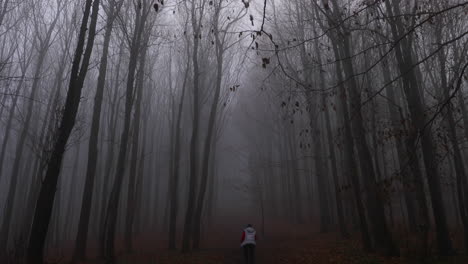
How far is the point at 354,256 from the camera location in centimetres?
753

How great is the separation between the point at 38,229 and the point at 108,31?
8494 mm

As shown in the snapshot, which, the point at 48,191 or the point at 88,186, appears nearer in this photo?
the point at 48,191

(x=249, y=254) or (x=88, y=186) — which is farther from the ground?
(x=88, y=186)

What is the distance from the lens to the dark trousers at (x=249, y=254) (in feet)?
28.3

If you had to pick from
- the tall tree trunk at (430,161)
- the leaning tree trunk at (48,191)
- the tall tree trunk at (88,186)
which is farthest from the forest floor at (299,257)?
the leaning tree trunk at (48,191)

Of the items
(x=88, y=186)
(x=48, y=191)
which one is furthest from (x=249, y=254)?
(x=88, y=186)

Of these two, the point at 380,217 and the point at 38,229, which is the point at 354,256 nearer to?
the point at 380,217

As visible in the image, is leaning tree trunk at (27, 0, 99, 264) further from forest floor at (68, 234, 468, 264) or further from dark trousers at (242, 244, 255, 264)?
dark trousers at (242, 244, 255, 264)

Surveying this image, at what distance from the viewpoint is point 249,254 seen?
8750mm

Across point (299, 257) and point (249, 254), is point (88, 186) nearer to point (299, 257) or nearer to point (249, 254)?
point (249, 254)

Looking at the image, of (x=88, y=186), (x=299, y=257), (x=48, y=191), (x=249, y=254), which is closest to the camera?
(x=48, y=191)

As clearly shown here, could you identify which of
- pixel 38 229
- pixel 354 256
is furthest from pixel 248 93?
pixel 38 229

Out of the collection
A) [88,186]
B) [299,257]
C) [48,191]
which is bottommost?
[299,257]

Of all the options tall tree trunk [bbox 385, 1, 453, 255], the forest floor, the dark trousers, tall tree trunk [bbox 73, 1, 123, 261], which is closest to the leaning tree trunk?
the forest floor
